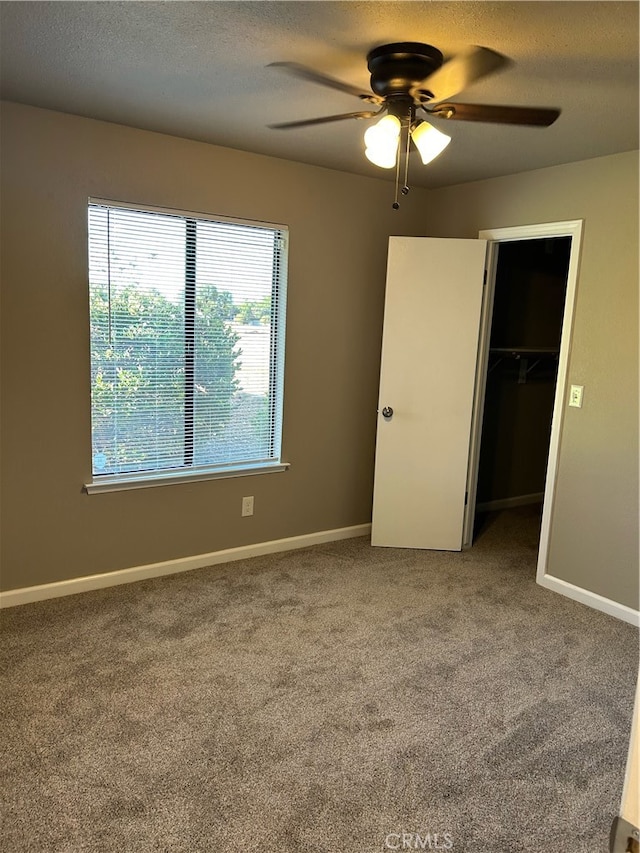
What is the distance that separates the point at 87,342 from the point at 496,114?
2.16 meters

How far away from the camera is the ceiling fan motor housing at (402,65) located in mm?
1935

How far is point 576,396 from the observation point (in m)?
3.40

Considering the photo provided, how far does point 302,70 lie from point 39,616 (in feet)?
8.90

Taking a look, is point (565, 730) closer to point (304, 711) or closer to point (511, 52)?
point (304, 711)

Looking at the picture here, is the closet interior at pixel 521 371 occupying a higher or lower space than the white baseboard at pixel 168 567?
higher

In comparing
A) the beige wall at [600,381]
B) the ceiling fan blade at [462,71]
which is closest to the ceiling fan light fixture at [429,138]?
the ceiling fan blade at [462,71]

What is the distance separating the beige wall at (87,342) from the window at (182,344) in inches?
3.2

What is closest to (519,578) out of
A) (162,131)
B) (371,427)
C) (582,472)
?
(582,472)

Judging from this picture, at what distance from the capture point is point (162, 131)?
10.1ft

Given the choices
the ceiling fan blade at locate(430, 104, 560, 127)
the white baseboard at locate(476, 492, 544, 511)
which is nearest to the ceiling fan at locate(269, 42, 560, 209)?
the ceiling fan blade at locate(430, 104, 560, 127)

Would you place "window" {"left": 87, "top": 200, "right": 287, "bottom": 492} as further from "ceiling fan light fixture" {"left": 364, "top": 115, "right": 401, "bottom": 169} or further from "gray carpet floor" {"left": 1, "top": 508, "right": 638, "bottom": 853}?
"ceiling fan light fixture" {"left": 364, "top": 115, "right": 401, "bottom": 169}

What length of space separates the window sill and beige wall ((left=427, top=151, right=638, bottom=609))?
1755mm

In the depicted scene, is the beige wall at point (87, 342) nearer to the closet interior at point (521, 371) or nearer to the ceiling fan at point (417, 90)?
the closet interior at point (521, 371)

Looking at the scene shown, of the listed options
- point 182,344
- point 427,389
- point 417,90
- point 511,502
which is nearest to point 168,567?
point 182,344
